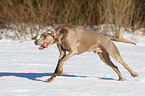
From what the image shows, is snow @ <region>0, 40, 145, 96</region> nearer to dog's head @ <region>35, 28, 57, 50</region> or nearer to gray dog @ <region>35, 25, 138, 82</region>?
gray dog @ <region>35, 25, 138, 82</region>

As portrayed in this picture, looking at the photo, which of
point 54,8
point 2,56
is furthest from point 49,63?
point 54,8

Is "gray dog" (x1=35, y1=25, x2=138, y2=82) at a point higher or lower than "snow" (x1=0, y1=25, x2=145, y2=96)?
higher

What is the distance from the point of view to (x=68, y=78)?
678 cm

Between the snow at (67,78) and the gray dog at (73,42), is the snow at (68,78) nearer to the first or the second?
the snow at (67,78)

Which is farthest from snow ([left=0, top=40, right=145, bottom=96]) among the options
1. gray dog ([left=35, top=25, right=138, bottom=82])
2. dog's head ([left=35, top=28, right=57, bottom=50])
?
dog's head ([left=35, top=28, right=57, bottom=50])

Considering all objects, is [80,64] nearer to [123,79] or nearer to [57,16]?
[123,79]

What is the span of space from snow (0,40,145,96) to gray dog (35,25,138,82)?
1.26 ft

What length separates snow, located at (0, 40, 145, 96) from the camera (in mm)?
5375

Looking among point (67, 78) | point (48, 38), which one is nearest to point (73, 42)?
point (48, 38)

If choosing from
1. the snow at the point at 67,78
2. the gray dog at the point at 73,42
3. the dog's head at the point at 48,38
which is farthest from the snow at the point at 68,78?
the dog's head at the point at 48,38

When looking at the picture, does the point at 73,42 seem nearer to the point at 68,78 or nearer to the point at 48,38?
the point at 48,38

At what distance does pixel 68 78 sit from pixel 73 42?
1027mm

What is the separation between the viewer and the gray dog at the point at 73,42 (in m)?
6.01

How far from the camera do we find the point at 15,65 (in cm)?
884
